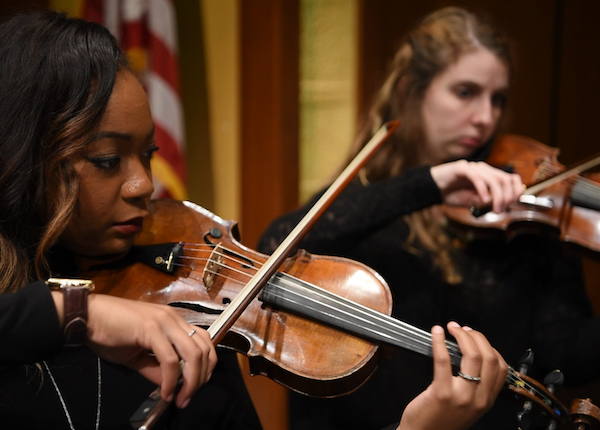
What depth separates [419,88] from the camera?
1240 millimetres

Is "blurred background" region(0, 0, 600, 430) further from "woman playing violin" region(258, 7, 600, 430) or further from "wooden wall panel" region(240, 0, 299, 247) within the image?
"woman playing violin" region(258, 7, 600, 430)

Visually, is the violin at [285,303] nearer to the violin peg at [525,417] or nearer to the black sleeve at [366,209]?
the violin peg at [525,417]

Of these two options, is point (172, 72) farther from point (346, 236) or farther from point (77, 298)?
point (77, 298)

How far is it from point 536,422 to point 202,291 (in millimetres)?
440

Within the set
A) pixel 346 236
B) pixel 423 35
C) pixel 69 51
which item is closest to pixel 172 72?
pixel 423 35

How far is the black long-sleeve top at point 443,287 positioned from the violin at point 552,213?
0.16 ft

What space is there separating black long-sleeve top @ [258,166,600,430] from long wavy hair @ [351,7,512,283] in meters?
0.04

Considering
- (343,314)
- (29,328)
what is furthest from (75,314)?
(343,314)

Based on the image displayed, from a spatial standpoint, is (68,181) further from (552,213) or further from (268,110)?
(268,110)

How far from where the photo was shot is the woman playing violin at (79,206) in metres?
0.67

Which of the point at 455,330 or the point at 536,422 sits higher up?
the point at 455,330

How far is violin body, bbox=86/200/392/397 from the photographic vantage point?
69 centimetres

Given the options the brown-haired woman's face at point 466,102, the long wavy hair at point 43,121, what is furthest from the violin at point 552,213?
the long wavy hair at point 43,121

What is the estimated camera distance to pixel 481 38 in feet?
3.89
